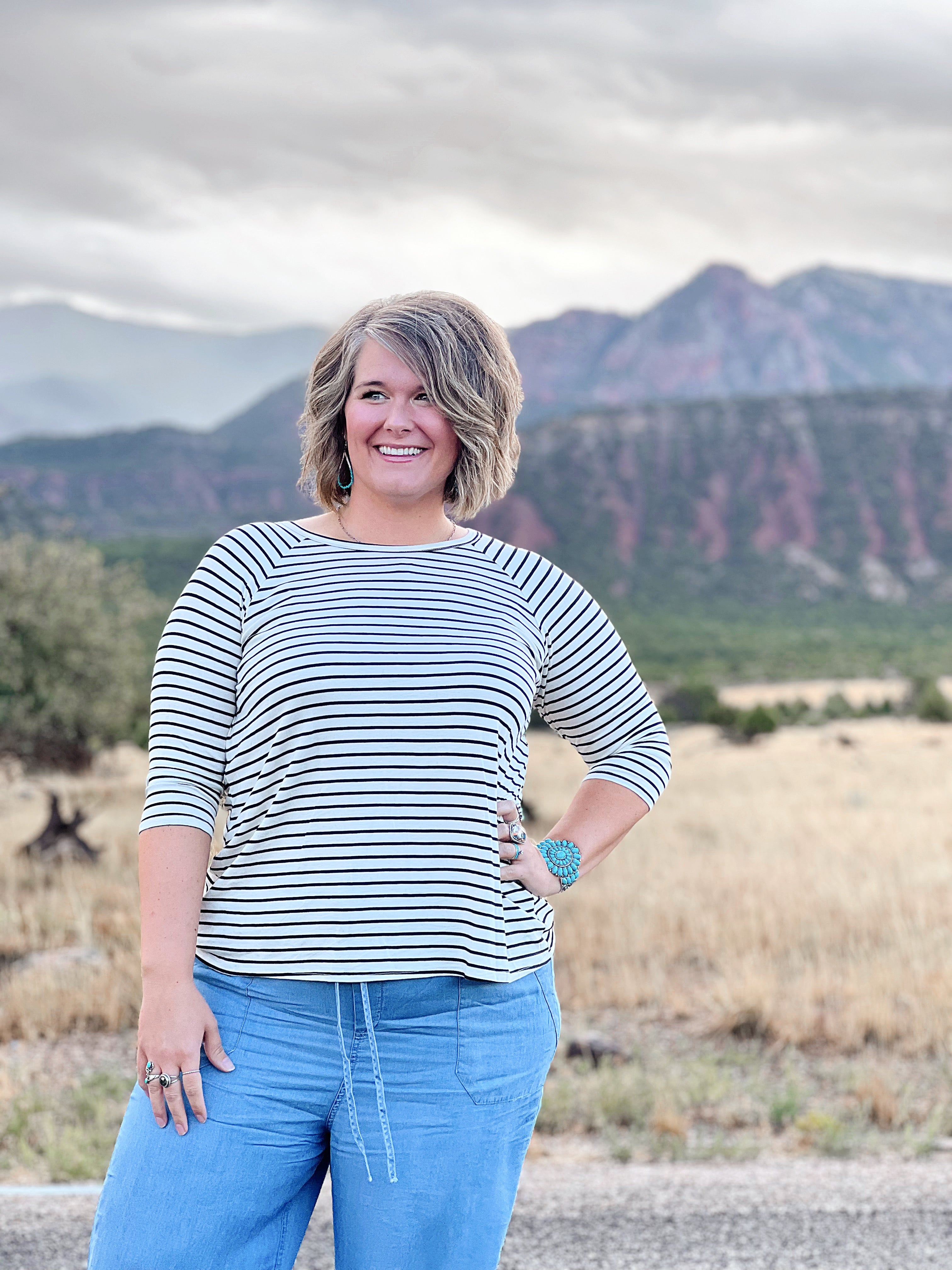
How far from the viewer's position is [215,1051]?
153cm

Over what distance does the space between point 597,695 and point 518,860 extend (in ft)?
1.12

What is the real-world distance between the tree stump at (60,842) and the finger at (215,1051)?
24.7 feet

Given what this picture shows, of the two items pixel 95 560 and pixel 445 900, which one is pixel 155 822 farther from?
pixel 95 560

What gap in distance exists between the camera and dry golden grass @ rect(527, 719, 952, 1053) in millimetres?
5031

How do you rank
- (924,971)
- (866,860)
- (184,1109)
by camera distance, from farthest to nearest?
1. (866,860)
2. (924,971)
3. (184,1109)

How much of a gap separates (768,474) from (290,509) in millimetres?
54235

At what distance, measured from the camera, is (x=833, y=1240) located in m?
2.84

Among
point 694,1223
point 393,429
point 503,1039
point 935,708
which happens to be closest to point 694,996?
point 694,1223

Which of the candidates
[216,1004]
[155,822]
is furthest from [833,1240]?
[155,822]

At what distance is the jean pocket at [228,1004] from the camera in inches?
61.0

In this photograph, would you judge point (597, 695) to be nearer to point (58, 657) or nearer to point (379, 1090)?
point (379, 1090)

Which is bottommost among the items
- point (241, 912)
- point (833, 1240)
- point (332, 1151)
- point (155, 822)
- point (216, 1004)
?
point (833, 1240)

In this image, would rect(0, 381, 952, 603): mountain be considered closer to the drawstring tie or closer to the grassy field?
the grassy field

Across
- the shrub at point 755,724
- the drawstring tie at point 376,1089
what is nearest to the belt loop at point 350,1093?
the drawstring tie at point 376,1089
